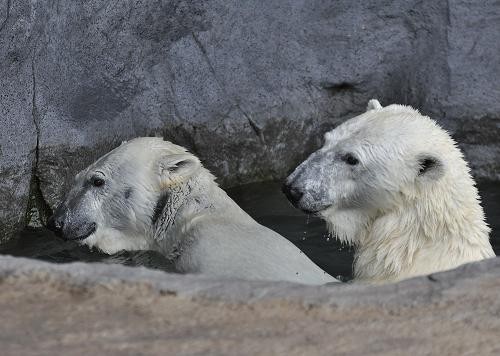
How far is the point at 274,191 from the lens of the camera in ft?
23.8

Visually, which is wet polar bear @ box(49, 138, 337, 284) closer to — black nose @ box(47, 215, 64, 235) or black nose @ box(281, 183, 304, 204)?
black nose @ box(47, 215, 64, 235)

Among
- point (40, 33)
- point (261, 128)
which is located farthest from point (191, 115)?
point (40, 33)

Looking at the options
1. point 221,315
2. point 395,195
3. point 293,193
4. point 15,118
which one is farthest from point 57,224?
point 221,315

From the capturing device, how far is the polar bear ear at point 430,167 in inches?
170

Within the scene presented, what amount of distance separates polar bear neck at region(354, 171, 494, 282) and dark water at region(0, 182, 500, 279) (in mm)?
1338

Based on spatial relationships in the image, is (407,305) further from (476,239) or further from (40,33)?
(40,33)

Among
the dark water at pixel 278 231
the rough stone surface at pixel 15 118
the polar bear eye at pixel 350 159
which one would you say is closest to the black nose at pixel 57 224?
the dark water at pixel 278 231

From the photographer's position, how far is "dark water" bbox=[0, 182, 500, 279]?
5898 millimetres

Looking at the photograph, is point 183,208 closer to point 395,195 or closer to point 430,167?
point 395,195

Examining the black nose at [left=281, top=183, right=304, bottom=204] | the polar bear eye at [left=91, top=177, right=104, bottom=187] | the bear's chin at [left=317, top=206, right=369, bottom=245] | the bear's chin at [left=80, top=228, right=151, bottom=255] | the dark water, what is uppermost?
the black nose at [left=281, top=183, right=304, bottom=204]

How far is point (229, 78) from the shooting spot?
7.27 meters

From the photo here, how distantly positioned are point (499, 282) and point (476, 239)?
52.2 inches

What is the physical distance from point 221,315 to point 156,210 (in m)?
2.69

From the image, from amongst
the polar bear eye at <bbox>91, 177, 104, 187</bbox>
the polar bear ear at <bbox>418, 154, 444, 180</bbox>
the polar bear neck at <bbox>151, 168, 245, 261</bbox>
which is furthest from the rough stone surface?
the polar bear ear at <bbox>418, 154, 444, 180</bbox>
